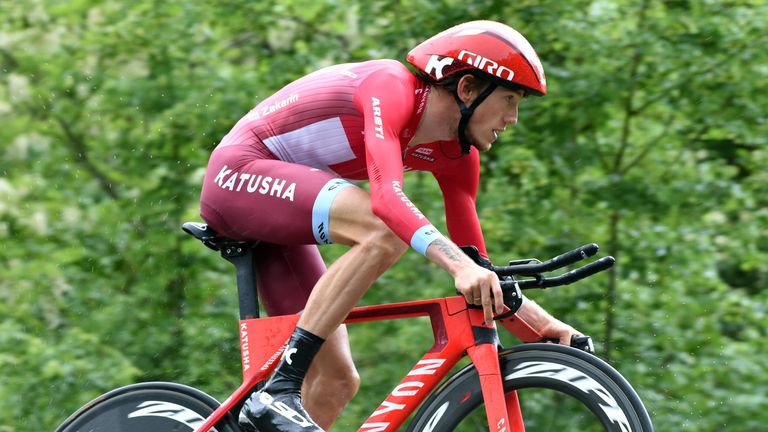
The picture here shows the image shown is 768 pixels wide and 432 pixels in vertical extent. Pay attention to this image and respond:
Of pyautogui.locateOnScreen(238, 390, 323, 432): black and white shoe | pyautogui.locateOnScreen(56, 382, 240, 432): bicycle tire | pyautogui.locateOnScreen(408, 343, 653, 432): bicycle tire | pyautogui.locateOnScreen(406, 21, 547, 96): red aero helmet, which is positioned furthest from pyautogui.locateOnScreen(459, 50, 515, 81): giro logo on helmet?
pyautogui.locateOnScreen(56, 382, 240, 432): bicycle tire

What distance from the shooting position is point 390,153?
3361 millimetres

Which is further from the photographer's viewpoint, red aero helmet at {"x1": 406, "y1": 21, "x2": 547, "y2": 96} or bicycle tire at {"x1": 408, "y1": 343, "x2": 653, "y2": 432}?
red aero helmet at {"x1": 406, "y1": 21, "x2": 547, "y2": 96}

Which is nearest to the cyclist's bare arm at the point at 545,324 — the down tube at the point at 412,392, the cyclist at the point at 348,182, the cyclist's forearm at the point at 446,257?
the cyclist at the point at 348,182

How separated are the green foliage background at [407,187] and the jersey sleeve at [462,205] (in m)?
2.50

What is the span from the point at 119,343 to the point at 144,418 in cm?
328

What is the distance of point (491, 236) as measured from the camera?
6.92 metres

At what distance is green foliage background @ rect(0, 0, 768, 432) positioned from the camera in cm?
664

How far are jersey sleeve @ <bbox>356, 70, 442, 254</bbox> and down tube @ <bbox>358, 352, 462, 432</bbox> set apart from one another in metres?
0.47

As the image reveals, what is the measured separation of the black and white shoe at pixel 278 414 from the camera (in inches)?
135

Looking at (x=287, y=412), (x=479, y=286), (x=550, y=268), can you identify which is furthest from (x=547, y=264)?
(x=287, y=412)

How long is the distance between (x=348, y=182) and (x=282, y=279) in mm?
531

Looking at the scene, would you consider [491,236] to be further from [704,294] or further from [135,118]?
[135,118]

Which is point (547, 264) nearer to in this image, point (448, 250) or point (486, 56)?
point (448, 250)

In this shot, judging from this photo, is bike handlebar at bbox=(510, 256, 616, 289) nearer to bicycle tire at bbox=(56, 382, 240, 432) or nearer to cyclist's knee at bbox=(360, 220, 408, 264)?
cyclist's knee at bbox=(360, 220, 408, 264)
